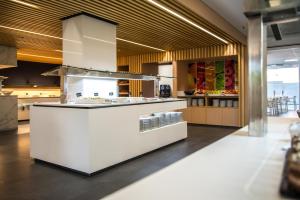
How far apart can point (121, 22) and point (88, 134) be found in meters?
3.36

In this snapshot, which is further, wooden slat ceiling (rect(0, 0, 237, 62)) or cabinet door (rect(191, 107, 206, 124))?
cabinet door (rect(191, 107, 206, 124))

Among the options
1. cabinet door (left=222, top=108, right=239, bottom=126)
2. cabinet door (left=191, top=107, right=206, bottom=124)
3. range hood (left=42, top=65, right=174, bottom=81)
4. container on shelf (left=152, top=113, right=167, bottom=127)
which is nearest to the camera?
range hood (left=42, top=65, right=174, bottom=81)

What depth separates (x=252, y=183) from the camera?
977mm

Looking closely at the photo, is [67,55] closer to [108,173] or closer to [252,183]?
[108,173]

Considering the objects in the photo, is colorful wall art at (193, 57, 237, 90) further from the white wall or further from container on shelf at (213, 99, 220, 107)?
the white wall

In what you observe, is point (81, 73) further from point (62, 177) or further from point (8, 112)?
point (8, 112)

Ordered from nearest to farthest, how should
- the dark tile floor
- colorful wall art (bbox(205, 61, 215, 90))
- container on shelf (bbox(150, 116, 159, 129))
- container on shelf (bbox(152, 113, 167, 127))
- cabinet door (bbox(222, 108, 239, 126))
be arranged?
1. the dark tile floor
2. container on shelf (bbox(150, 116, 159, 129))
3. container on shelf (bbox(152, 113, 167, 127))
4. cabinet door (bbox(222, 108, 239, 126))
5. colorful wall art (bbox(205, 61, 215, 90))

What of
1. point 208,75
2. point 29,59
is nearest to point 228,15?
point 208,75

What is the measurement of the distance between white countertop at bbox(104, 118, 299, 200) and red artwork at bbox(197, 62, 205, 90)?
9305 mm

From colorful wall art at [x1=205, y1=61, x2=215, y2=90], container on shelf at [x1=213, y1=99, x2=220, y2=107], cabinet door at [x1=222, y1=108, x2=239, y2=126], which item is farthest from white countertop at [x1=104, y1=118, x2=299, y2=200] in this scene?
colorful wall art at [x1=205, y1=61, x2=215, y2=90]

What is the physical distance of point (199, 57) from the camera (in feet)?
31.8

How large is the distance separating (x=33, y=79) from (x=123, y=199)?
44.3ft

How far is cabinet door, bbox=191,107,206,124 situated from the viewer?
9.70 meters

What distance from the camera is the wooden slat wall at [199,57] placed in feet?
29.2
